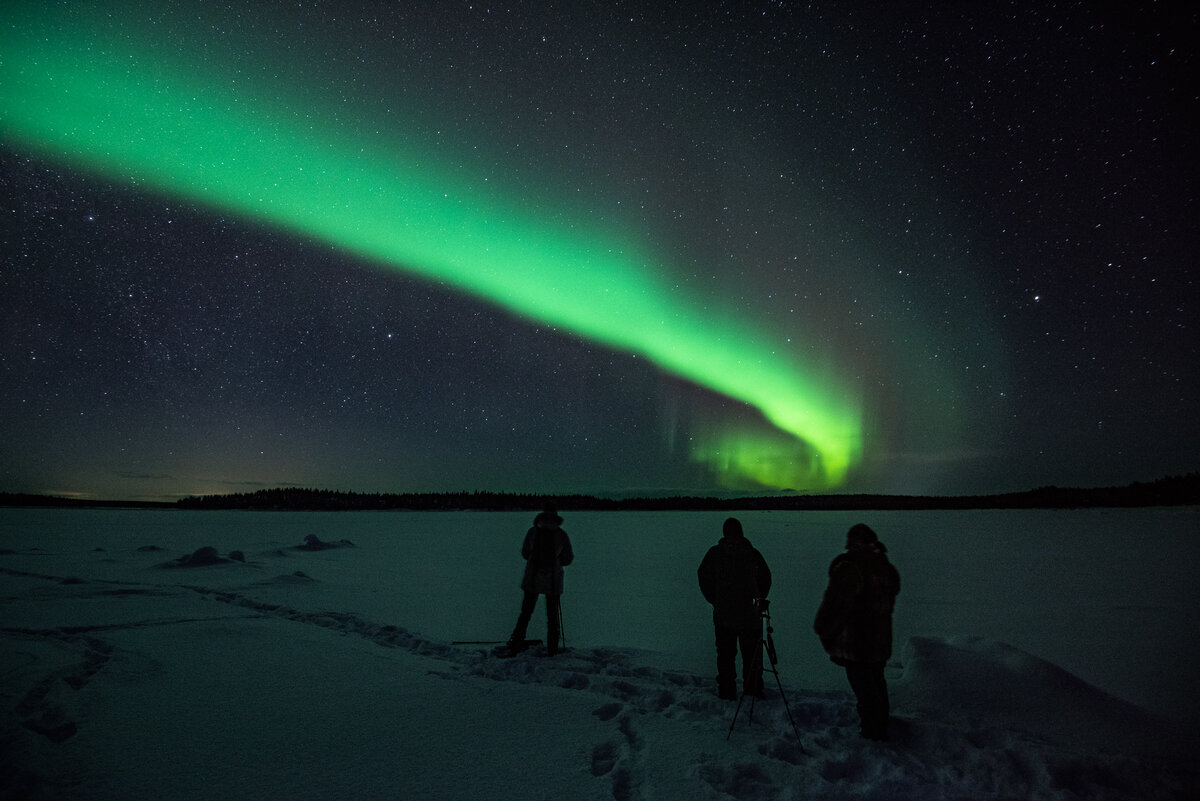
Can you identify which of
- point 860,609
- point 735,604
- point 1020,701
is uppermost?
point 860,609

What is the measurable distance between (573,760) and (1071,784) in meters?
3.87

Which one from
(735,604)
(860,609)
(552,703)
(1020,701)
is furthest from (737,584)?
(1020,701)

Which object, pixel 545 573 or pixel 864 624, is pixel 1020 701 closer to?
pixel 864 624

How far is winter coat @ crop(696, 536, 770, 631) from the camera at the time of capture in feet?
20.7

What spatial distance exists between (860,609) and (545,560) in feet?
14.2

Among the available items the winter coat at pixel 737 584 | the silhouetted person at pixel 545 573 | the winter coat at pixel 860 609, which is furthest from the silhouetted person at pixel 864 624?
the silhouetted person at pixel 545 573

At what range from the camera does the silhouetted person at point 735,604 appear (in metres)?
6.19

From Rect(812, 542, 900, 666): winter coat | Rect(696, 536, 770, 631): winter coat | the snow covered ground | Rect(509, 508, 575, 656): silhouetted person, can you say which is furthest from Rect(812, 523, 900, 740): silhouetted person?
Rect(509, 508, 575, 656): silhouetted person

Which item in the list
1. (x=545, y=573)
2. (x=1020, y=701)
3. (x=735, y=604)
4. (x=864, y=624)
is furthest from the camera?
(x=545, y=573)

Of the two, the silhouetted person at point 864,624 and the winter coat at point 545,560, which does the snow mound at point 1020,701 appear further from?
the winter coat at point 545,560

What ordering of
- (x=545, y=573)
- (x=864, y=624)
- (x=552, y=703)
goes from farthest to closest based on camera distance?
1. (x=545, y=573)
2. (x=552, y=703)
3. (x=864, y=624)

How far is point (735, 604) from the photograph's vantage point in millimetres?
6344

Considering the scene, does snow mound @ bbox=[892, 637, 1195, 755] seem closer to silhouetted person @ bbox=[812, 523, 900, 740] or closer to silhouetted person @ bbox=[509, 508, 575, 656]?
silhouetted person @ bbox=[812, 523, 900, 740]

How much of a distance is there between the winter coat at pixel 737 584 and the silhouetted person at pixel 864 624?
3.19 feet
